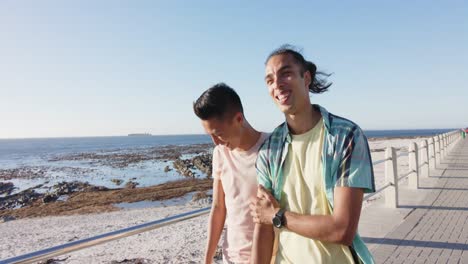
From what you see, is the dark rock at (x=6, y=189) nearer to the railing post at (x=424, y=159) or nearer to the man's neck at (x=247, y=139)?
the railing post at (x=424, y=159)

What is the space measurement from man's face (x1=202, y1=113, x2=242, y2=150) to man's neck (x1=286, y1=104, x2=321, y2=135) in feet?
1.09

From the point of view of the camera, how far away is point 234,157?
73.4 inches

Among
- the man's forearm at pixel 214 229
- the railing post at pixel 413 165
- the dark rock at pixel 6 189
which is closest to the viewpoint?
the man's forearm at pixel 214 229

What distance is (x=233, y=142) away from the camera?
72.6 inches

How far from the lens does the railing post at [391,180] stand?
6.30 meters

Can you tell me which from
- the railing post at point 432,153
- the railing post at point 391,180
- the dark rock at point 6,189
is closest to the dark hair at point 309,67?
the railing post at point 391,180

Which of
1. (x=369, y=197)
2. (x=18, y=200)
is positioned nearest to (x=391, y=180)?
(x=369, y=197)

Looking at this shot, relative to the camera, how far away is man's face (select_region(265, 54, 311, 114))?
157 cm

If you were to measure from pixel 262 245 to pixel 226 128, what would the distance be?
2.00ft

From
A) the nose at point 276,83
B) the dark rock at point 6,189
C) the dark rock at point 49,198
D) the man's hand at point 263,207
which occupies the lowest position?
the dark rock at point 6,189

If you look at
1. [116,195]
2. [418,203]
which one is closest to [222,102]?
[418,203]

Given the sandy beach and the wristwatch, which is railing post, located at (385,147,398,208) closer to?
the sandy beach

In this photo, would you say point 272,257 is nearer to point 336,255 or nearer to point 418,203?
point 336,255

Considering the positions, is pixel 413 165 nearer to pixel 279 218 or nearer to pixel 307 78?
pixel 307 78
